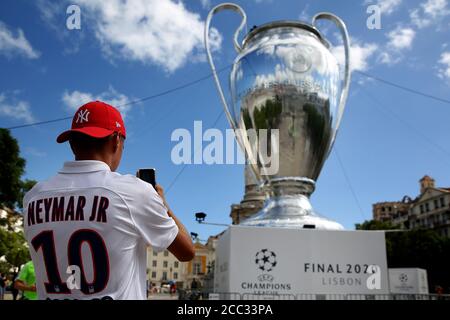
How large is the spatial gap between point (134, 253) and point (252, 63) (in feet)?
21.7

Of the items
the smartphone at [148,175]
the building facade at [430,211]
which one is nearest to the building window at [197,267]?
the building facade at [430,211]

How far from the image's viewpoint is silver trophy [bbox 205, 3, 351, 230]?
744cm

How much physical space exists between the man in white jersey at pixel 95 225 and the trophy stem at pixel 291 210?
5869 millimetres

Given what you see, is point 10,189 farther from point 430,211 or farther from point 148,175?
point 430,211

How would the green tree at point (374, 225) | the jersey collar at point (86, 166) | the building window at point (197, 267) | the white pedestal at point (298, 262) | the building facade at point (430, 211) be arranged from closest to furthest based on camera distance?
the jersey collar at point (86, 166) < the white pedestal at point (298, 262) < the green tree at point (374, 225) < the building facade at point (430, 211) < the building window at point (197, 267)

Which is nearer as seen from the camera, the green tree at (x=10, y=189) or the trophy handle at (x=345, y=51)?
the trophy handle at (x=345, y=51)

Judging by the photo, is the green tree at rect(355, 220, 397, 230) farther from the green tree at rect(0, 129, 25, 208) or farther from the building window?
the building window

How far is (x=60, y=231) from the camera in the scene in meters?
1.26

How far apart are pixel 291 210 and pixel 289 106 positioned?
5.76 ft

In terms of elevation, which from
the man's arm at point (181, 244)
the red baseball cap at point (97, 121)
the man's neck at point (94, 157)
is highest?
the red baseball cap at point (97, 121)

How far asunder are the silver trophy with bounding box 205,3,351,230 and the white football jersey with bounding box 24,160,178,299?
595 centimetres

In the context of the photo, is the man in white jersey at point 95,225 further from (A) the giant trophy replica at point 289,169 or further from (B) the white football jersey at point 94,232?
(A) the giant trophy replica at point 289,169

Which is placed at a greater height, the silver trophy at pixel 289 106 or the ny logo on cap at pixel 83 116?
the silver trophy at pixel 289 106

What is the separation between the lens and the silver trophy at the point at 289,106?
24.4 feet
